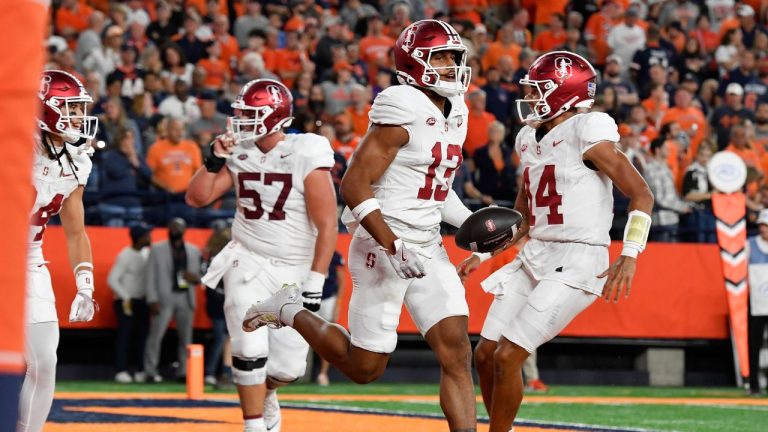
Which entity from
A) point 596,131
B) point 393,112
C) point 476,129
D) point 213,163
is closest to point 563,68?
point 596,131

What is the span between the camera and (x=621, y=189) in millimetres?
5922

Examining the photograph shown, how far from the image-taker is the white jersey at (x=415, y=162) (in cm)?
568

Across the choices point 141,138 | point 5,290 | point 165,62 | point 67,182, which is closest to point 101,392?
point 141,138

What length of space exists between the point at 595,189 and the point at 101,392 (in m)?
6.42

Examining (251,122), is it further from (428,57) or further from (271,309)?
(428,57)

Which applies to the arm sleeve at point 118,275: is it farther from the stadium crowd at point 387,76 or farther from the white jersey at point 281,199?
the white jersey at point 281,199

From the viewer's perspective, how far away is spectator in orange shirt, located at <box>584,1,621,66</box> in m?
17.2

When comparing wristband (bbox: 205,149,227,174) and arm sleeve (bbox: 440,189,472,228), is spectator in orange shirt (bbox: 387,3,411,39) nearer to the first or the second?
wristband (bbox: 205,149,227,174)

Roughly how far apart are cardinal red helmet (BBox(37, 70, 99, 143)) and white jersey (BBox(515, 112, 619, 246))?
2.08 metres

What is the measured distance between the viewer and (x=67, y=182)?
573 cm

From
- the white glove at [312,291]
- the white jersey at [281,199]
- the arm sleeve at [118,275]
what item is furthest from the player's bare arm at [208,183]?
the arm sleeve at [118,275]

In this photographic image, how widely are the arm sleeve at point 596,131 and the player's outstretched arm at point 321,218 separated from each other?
1458 mm

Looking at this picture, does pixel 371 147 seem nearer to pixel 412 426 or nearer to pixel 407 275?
pixel 407 275

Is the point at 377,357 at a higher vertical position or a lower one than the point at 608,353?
higher
